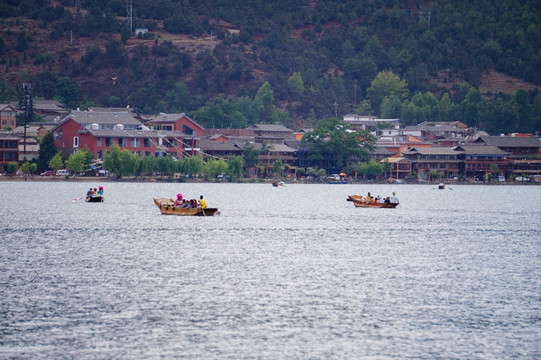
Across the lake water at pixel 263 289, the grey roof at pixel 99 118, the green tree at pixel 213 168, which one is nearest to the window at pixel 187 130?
the grey roof at pixel 99 118

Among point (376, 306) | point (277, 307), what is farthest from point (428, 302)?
point (277, 307)

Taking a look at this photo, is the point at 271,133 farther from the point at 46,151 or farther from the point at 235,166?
the point at 46,151

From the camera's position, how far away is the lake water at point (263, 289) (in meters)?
29.7

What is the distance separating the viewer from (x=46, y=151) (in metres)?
134

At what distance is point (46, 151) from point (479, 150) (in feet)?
261

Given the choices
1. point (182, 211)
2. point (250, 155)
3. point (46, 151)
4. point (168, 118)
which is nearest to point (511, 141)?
point (250, 155)

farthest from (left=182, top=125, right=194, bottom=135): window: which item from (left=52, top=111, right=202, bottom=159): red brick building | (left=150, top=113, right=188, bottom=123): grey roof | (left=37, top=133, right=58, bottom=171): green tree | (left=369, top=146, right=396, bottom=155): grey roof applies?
(left=369, top=146, right=396, bottom=155): grey roof

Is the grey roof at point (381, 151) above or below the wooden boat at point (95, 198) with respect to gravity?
above

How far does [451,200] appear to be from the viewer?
11450cm

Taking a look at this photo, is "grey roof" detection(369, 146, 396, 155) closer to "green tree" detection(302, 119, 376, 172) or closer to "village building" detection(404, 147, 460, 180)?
"green tree" detection(302, 119, 376, 172)

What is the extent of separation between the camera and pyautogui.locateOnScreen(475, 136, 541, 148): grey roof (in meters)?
172

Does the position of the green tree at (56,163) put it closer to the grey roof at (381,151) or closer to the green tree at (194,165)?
the green tree at (194,165)

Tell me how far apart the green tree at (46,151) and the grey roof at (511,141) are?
83999 mm

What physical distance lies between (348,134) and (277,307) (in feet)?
416
